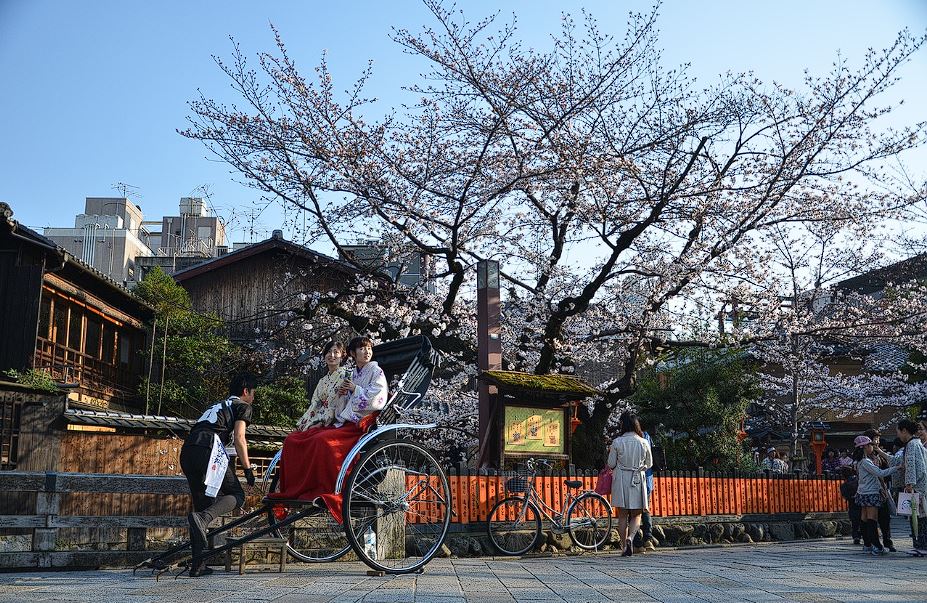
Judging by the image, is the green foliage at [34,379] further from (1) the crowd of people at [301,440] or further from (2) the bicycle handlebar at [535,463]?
(1) the crowd of people at [301,440]

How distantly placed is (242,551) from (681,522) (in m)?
7.75

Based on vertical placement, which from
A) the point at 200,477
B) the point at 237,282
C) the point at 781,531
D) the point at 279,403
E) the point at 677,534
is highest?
the point at 237,282

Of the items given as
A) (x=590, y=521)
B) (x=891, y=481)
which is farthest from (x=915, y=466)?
(x=590, y=521)

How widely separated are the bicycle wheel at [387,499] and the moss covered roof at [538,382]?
8.73 ft

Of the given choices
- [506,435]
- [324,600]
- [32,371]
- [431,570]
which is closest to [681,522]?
[506,435]

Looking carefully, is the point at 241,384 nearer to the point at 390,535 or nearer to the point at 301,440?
the point at 301,440

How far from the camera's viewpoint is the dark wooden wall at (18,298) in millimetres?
17531

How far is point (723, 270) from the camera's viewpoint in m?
14.4

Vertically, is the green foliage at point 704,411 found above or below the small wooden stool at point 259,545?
above

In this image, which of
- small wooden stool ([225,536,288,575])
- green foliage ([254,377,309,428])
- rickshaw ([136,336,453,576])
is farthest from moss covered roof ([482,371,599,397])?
green foliage ([254,377,309,428])

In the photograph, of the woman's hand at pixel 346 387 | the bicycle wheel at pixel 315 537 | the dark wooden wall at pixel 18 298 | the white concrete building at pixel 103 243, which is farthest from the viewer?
the white concrete building at pixel 103 243

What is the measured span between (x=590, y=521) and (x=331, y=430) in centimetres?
521

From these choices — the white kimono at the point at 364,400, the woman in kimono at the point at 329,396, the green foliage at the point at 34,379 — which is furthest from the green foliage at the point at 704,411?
the green foliage at the point at 34,379

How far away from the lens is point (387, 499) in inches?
241
